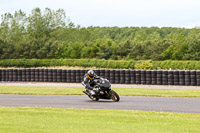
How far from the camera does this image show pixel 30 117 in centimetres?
1244

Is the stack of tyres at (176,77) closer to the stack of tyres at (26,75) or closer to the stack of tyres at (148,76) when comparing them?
the stack of tyres at (148,76)

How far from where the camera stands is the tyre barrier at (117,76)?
28.8 meters

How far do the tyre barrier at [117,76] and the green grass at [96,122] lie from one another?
15156 millimetres

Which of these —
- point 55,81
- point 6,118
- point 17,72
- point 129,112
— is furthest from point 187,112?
point 17,72

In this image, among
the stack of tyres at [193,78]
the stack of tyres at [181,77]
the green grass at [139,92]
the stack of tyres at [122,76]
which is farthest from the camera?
the stack of tyres at [122,76]

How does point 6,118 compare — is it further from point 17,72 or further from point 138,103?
point 17,72

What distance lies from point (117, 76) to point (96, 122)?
19.5m

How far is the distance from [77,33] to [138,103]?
88.1 m

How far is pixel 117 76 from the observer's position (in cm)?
3095

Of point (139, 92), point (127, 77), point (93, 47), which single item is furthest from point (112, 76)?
point (93, 47)

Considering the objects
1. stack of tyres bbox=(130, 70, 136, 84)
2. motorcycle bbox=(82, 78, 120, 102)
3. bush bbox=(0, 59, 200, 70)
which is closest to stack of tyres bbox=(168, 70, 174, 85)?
stack of tyres bbox=(130, 70, 136, 84)

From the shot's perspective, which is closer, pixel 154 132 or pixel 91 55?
pixel 154 132

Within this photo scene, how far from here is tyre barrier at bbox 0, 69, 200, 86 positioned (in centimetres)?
2883

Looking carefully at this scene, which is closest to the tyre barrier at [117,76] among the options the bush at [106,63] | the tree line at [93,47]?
the bush at [106,63]
